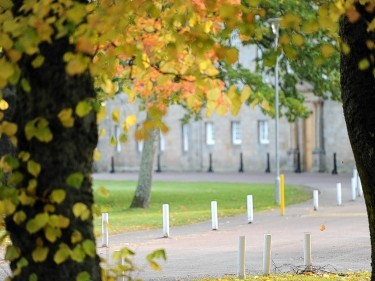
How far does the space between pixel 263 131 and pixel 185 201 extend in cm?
3550

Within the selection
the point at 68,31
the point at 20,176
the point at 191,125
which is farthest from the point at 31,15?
the point at 191,125

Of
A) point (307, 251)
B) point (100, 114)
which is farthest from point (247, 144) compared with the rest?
point (100, 114)

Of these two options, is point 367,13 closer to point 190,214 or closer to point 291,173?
point 190,214

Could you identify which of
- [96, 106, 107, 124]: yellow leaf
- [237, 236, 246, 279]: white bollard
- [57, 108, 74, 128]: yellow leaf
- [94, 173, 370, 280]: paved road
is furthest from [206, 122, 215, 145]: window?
[57, 108, 74, 128]: yellow leaf

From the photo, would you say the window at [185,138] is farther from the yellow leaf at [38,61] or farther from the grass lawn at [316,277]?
the yellow leaf at [38,61]

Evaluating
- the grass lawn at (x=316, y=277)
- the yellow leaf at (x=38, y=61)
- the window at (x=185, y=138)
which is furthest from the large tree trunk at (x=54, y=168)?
the window at (x=185, y=138)

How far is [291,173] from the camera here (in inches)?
2746

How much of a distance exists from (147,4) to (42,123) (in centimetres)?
187

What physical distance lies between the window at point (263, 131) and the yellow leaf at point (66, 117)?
226 ft

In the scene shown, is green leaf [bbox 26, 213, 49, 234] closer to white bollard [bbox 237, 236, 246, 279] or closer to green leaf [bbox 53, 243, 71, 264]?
green leaf [bbox 53, 243, 71, 264]

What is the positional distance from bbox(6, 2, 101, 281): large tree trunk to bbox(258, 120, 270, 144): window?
68.5m

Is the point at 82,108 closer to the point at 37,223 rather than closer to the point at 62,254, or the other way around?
the point at 37,223

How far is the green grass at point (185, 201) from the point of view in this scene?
109 feet

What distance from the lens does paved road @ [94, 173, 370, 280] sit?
20016 millimetres
